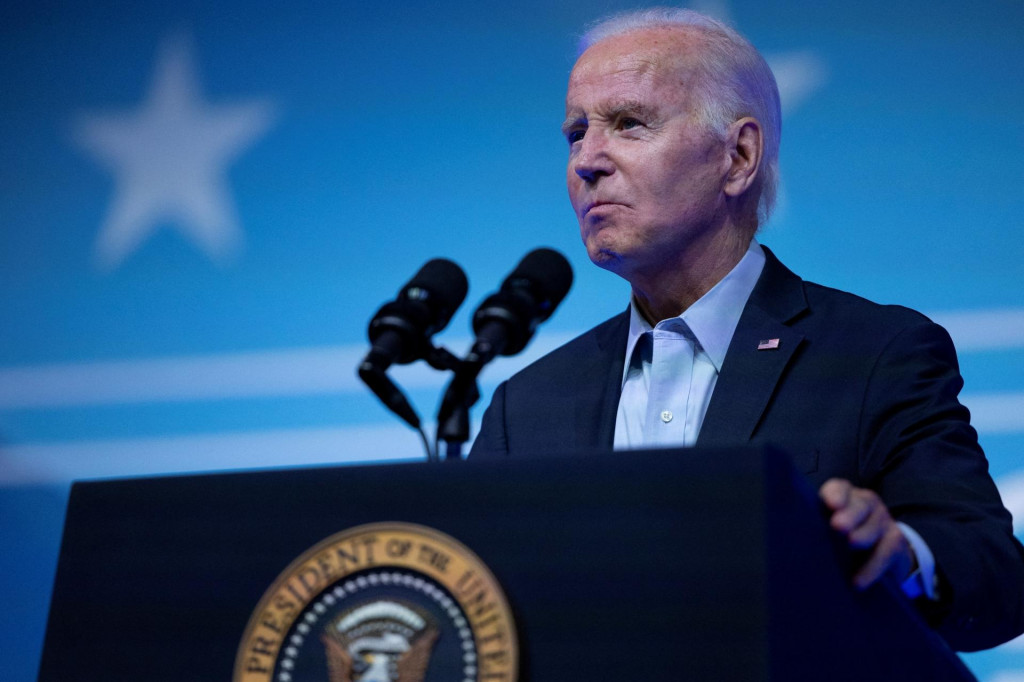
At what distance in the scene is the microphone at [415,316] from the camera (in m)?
1.26

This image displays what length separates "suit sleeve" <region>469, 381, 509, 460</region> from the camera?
1.98 m

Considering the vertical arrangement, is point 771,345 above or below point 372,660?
above

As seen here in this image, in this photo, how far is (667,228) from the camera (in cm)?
194

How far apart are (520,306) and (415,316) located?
0.39ft

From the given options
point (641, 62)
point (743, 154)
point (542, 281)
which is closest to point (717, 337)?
point (743, 154)

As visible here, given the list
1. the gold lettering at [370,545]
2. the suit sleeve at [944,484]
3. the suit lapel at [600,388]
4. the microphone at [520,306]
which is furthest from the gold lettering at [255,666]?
the suit lapel at [600,388]

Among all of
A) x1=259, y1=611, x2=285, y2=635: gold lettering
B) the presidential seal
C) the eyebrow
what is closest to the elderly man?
the eyebrow

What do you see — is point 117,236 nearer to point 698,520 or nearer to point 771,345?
point 771,345

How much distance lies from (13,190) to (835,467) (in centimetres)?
270

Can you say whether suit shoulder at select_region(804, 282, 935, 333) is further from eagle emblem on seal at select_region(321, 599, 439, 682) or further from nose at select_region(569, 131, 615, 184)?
eagle emblem on seal at select_region(321, 599, 439, 682)

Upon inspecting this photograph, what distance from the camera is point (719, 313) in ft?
6.37

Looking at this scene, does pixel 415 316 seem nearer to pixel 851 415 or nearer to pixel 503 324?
pixel 503 324

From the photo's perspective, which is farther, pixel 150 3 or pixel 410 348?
pixel 150 3

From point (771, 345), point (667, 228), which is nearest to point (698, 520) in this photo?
point (771, 345)
